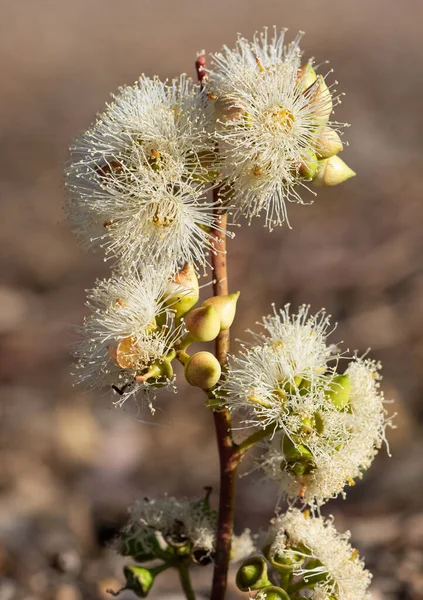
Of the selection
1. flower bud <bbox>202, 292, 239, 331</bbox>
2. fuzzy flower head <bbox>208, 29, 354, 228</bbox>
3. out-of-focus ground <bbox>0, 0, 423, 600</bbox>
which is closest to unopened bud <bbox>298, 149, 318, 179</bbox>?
fuzzy flower head <bbox>208, 29, 354, 228</bbox>

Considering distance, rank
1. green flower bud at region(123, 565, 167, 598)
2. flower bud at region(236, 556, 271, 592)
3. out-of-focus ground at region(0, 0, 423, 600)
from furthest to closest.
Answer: out-of-focus ground at region(0, 0, 423, 600)
green flower bud at region(123, 565, 167, 598)
flower bud at region(236, 556, 271, 592)

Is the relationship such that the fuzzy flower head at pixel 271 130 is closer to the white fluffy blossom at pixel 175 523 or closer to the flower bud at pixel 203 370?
the flower bud at pixel 203 370


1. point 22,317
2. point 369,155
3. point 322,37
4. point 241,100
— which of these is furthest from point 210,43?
point 241,100

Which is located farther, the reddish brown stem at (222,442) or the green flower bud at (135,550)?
the green flower bud at (135,550)

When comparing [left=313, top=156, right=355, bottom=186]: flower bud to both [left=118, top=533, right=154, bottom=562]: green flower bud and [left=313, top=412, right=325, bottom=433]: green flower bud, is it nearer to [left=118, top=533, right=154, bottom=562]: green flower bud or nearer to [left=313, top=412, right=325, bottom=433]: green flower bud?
[left=313, top=412, right=325, bottom=433]: green flower bud

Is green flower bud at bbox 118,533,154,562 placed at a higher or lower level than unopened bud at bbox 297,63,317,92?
lower

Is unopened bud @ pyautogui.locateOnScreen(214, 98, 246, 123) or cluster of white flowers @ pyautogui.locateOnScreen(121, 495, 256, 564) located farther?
cluster of white flowers @ pyautogui.locateOnScreen(121, 495, 256, 564)

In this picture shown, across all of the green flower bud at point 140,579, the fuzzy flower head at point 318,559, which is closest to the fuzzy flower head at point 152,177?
the fuzzy flower head at point 318,559
